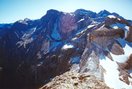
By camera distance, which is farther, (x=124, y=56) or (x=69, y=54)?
(x=69, y=54)

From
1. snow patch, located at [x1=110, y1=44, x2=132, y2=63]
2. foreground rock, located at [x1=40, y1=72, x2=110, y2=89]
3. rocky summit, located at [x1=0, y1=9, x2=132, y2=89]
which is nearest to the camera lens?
foreground rock, located at [x1=40, y1=72, x2=110, y2=89]

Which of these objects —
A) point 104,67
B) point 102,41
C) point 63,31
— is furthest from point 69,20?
point 104,67

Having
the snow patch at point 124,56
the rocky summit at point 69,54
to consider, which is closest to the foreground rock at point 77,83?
the rocky summit at point 69,54

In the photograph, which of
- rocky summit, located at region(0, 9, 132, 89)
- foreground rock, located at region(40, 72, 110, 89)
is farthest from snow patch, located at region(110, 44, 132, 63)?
foreground rock, located at region(40, 72, 110, 89)

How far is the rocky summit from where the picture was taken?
47.2 m

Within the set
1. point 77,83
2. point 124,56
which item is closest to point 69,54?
point 124,56

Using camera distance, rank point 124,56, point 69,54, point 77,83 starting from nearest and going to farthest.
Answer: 1. point 77,83
2. point 124,56
3. point 69,54

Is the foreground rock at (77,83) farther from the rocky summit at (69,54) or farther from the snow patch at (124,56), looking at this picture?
the snow patch at (124,56)

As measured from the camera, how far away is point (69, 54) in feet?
349

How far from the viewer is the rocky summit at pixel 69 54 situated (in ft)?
155

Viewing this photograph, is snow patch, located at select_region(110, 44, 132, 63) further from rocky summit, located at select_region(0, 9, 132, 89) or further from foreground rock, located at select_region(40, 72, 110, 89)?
foreground rock, located at select_region(40, 72, 110, 89)

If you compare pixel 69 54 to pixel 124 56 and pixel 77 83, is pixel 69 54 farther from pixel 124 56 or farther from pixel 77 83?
pixel 77 83

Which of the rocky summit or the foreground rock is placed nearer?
the foreground rock

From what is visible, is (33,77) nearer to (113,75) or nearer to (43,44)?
(43,44)
